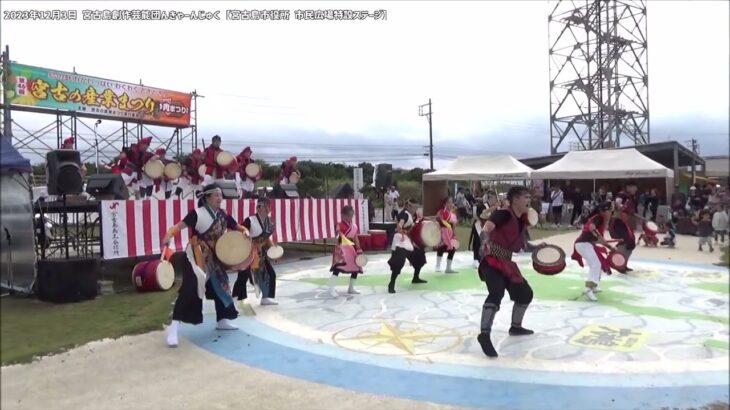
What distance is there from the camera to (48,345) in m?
1.17

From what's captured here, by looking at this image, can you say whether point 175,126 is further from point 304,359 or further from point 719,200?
point 719,200

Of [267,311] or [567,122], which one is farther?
[267,311]

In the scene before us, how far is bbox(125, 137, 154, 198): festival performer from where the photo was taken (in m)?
8.47

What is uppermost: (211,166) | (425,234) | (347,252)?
(211,166)

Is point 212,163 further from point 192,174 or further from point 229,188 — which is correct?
point 229,188

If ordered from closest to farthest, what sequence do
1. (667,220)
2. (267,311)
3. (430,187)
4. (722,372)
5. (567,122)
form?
(722,372) < (667,220) < (567,122) < (430,187) < (267,311)

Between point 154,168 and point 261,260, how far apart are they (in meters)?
3.38

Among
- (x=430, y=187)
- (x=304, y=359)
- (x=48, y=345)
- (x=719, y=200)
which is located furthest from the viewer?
(x=304, y=359)

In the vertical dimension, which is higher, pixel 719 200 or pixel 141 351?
pixel 719 200

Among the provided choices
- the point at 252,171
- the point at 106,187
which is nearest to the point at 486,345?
the point at 106,187

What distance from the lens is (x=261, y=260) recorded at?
643 centimetres

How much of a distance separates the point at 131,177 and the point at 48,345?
8.25 meters

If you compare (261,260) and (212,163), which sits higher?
(212,163)

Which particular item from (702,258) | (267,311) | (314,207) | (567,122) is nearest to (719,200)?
(702,258)
